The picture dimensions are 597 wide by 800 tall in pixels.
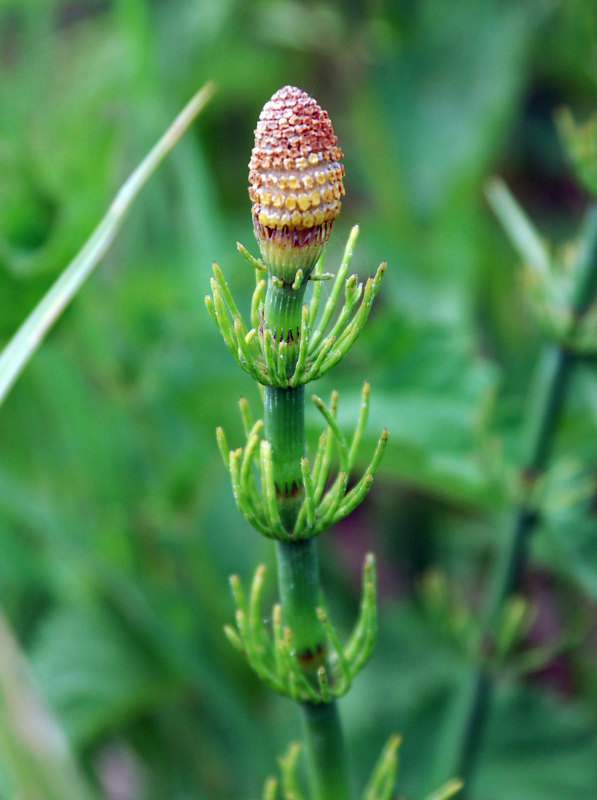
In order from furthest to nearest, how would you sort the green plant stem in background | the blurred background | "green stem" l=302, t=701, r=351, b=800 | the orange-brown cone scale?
1. the blurred background
2. the green plant stem in background
3. "green stem" l=302, t=701, r=351, b=800
4. the orange-brown cone scale

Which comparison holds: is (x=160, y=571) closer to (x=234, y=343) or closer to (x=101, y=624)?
(x=101, y=624)

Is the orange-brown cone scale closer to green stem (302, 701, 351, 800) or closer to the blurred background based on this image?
green stem (302, 701, 351, 800)

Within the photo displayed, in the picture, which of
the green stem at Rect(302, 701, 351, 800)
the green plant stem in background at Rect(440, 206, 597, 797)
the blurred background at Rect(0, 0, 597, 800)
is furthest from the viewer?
the blurred background at Rect(0, 0, 597, 800)

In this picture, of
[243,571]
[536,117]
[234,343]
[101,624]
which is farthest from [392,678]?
[536,117]

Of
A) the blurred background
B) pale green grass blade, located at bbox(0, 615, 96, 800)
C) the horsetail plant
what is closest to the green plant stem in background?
the blurred background

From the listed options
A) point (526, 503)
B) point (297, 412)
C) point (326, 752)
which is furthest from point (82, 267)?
point (526, 503)

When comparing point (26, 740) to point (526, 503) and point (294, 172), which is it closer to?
point (294, 172)

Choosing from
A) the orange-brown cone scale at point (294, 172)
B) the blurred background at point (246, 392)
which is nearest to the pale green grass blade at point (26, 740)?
the orange-brown cone scale at point (294, 172)
